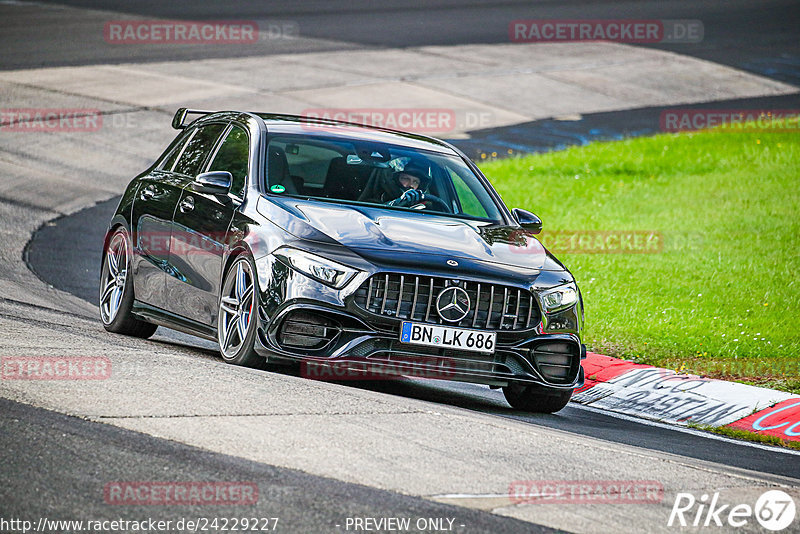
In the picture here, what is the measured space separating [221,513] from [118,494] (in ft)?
1.43

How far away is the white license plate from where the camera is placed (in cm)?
752

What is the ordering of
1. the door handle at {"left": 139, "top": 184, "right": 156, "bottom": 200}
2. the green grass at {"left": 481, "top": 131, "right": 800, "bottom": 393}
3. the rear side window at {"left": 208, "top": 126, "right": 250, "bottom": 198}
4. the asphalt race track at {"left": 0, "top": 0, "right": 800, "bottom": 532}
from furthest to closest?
the green grass at {"left": 481, "top": 131, "right": 800, "bottom": 393}, the door handle at {"left": 139, "top": 184, "right": 156, "bottom": 200}, the rear side window at {"left": 208, "top": 126, "right": 250, "bottom": 198}, the asphalt race track at {"left": 0, "top": 0, "right": 800, "bottom": 532}

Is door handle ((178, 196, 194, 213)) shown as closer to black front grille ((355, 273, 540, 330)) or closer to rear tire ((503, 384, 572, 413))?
black front grille ((355, 273, 540, 330))

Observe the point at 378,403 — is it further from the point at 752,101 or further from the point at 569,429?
the point at 752,101

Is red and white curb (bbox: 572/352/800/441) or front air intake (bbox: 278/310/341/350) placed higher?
front air intake (bbox: 278/310/341/350)

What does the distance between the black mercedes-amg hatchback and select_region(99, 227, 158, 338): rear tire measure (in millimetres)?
23

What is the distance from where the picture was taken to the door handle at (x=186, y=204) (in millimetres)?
8930

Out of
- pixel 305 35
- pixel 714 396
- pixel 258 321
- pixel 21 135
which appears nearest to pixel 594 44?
pixel 305 35

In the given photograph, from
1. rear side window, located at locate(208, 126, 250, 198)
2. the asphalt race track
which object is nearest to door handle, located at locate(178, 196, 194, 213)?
rear side window, located at locate(208, 126, 250, 198)

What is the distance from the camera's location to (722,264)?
14609 mm

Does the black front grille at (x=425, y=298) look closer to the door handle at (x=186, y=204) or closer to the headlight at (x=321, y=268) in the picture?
the headlight at (x=321, y=268)

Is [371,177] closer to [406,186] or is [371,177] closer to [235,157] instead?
[406,186]

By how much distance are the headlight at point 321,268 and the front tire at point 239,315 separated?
1.16 feet

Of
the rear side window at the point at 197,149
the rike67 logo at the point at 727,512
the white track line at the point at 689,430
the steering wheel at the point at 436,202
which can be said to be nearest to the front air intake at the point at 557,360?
the white track line at the point at 689,430
